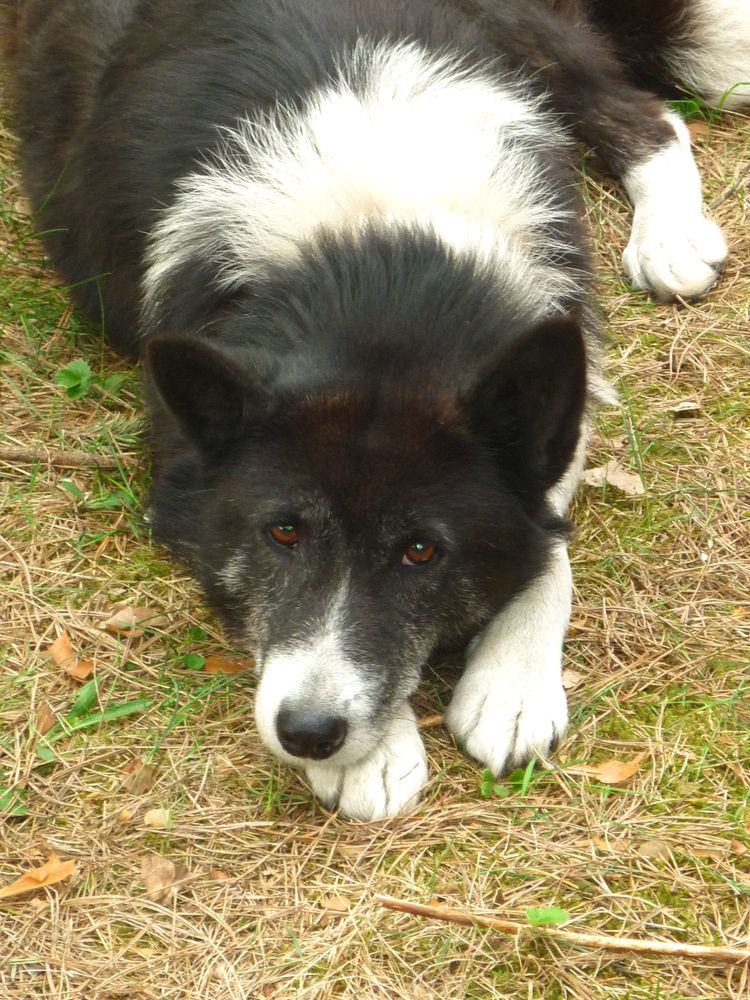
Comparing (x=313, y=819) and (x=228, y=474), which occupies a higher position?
(x=228, y=474)

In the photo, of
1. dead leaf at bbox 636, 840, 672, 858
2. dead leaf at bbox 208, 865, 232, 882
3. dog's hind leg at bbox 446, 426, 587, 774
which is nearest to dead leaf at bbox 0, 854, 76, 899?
dead leaf at bbox 208, 865, 232, 882

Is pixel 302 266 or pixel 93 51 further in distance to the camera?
pixel 93 51

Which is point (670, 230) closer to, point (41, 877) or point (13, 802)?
point (13, 802)

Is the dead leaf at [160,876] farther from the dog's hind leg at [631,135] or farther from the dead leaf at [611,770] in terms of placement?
the dog's hind leg at [631,135]

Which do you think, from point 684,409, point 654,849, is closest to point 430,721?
point 654,849

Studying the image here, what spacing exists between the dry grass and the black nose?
0.30m

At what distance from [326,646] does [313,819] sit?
551 mm

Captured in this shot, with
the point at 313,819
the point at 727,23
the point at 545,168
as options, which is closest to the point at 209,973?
the point at 313,819

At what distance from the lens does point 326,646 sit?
3.35m

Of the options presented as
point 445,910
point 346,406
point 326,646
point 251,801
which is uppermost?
point 346,406

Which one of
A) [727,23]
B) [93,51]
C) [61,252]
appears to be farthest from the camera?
[727,23]

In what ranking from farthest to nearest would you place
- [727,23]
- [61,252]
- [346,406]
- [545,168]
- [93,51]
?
[727,23]
[61,252]
[93,51]
[545,168]
[346,406]

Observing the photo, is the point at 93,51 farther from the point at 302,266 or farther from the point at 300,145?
the point at 302,266

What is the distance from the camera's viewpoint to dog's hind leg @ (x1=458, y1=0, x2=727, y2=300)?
5.23m
